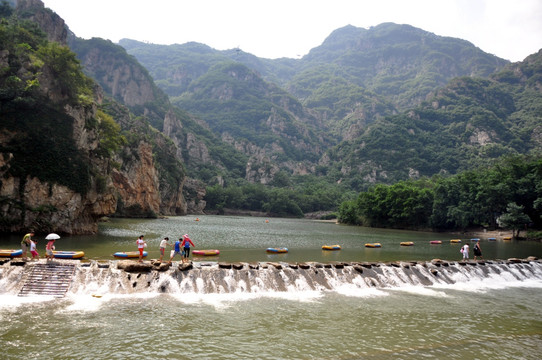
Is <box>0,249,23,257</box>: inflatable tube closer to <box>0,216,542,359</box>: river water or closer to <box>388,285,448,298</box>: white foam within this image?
<box>0,216,542,359</box>: river water

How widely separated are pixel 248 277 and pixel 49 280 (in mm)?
11881

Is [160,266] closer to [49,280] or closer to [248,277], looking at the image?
[248,277]

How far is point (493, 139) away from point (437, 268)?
187 m

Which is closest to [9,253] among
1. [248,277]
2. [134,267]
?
[134,267]

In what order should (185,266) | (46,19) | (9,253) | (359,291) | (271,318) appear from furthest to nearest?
(46,19) < (359,291) < (9,253) < (185,266) < (271,318)

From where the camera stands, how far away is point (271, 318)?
57.6 feet

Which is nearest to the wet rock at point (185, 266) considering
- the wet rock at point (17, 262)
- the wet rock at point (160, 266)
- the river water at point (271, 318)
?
the river water at point (271, 318)

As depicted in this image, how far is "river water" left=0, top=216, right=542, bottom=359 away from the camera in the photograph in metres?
13.5

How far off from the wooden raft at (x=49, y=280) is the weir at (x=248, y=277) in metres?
0.26

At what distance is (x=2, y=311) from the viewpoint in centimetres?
1623

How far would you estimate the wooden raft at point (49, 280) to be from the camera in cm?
1947

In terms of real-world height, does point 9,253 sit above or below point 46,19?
below

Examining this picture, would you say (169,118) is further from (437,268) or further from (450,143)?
(437,268)

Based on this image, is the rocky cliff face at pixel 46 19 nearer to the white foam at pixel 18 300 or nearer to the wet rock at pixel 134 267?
the wet rock at pixel 134 267
